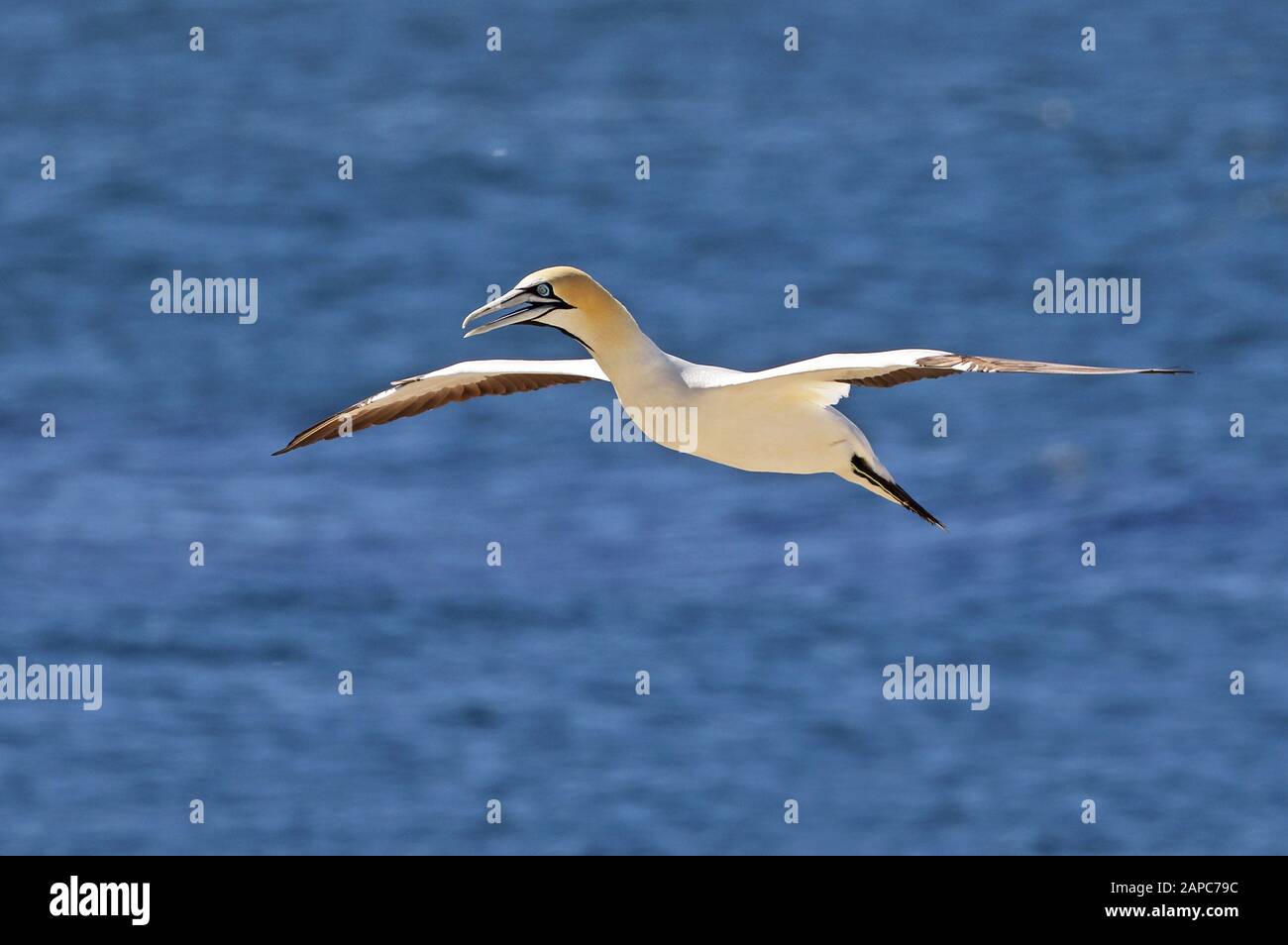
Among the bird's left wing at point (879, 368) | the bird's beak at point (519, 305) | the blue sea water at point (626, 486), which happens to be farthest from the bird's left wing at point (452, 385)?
the blue sea water at point (626, 486)

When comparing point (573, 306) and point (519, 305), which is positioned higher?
point (519, 305)

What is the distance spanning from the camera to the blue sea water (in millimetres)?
52625

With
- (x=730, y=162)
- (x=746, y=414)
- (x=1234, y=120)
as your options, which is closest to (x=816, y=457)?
(x=746, y=414)

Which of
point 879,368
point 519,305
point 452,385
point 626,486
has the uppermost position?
point 626,486

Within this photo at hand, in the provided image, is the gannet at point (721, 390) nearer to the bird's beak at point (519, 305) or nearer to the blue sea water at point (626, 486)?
the bird's beak at point (519, 305)

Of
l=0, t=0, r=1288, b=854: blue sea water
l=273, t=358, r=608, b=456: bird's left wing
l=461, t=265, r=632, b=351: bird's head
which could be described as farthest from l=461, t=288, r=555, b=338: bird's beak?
l=0, t=0, r=1288, b=854: blue sea water

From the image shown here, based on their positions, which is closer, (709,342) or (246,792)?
(246,792)

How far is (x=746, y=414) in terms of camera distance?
17875 millimetres

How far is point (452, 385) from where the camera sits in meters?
20.3

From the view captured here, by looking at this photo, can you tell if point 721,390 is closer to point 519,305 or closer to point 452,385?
point 519,305

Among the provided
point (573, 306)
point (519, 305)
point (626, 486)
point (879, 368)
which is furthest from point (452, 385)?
point (626, 486)

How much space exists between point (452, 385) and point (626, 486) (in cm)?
3705

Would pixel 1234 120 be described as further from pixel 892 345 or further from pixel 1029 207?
pixel 892 345

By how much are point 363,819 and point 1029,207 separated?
2786 centimetres
